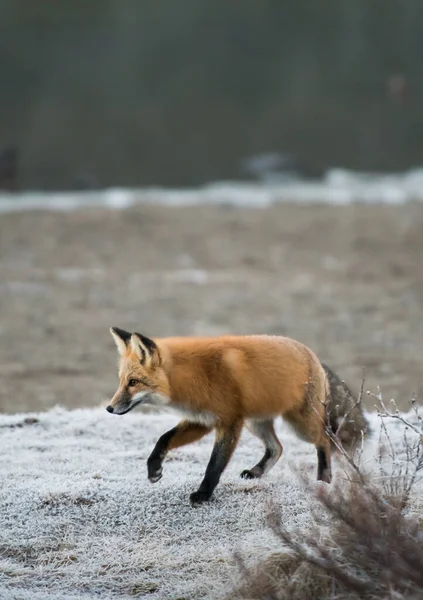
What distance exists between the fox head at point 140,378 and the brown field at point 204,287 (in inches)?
122

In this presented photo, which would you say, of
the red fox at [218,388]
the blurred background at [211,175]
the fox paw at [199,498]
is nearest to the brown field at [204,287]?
the blurred background at [211,175]

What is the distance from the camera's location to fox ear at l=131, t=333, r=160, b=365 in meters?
4.31

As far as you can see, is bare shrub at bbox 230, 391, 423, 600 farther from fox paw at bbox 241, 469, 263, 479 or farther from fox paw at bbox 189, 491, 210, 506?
fox paw at bbox 241, 469, 263, 479

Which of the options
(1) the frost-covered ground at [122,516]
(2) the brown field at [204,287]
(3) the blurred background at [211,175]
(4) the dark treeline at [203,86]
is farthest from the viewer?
(4) the dark treeline at [203,86]

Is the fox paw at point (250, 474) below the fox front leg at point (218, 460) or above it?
below

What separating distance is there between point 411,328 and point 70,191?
10.2m

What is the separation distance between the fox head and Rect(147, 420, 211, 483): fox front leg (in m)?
0.23

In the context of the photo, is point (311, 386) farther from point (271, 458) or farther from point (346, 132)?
point (346, 132)

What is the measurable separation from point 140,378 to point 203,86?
18.3 metres

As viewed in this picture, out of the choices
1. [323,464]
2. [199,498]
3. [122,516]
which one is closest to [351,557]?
[199,498]

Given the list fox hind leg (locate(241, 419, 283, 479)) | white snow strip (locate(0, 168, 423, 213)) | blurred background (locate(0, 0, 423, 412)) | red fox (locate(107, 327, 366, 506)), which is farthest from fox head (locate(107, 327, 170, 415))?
white snow strip (locate(0, 168, 423, 213))

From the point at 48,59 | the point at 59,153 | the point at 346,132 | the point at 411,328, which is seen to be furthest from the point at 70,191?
the point at 411,328

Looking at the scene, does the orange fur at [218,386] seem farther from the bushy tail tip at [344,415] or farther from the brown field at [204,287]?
the brown field at [204,287]

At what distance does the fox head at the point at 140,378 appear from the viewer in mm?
4336
